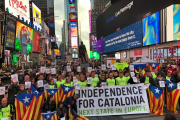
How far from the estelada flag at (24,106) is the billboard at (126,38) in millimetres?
27777

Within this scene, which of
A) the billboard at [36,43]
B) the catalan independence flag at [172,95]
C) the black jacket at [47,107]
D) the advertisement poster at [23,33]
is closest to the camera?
the black jacket at [47,107]

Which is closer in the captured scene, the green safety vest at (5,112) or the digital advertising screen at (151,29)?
the green safety vest at (5,112)

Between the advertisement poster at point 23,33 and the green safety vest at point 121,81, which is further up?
the advertisement poster at point 23,33

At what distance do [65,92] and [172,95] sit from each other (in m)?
4.91

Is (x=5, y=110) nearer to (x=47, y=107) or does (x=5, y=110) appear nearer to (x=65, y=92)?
(x=47, y=107)

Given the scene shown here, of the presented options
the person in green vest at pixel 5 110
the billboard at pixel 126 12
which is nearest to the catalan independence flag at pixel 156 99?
the person in green vest at pixel 5 110

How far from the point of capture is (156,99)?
7098 mm

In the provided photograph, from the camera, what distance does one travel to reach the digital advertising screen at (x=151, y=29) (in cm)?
Answer: 2413

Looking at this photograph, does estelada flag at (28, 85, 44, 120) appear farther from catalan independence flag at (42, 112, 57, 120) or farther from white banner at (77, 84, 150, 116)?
white banner at (77, 84, 150, 116)

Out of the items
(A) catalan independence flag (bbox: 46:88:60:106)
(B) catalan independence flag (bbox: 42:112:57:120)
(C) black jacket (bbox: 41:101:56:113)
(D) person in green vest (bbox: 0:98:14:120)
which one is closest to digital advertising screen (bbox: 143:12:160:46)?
(A) catalan independence flag (bbox: 46:88:60:106)

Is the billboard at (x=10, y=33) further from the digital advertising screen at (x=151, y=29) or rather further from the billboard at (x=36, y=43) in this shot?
the digital advertising screen at (x=151, y=29)

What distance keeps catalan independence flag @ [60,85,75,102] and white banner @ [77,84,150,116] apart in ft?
1.62

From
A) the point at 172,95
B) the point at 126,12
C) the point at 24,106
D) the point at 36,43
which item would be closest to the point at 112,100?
the point at 172,95

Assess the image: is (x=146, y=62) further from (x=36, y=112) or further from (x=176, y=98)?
(x=36, y=112)
